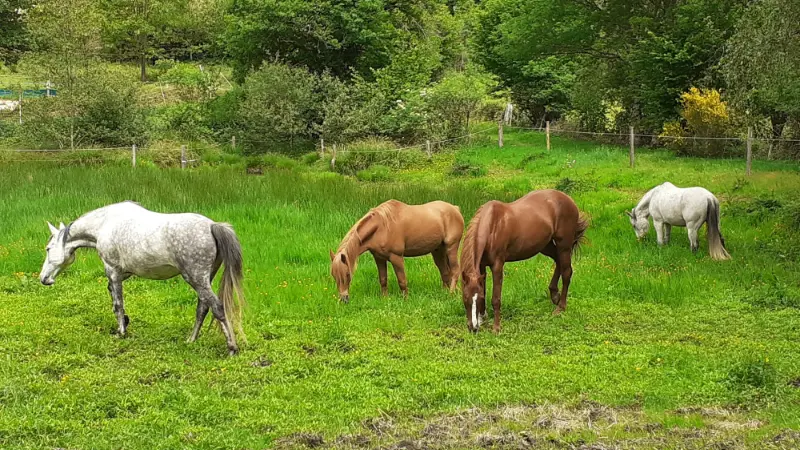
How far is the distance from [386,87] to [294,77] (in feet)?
12.6

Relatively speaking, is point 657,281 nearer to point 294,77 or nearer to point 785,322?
point 785,322

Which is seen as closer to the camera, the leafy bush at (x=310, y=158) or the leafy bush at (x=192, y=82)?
the leafy bush at (x=310, y=158)

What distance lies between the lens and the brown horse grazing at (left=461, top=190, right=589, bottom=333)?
8023 mm

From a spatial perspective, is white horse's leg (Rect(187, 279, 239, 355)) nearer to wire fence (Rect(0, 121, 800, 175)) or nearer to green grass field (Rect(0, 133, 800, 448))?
green grass field (Rect(0, 133, 800, 448))

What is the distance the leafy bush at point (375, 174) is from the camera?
21625 millimetres

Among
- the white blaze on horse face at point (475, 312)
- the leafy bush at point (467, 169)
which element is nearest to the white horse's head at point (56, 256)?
the white blaze on horse face at point (475, 312)

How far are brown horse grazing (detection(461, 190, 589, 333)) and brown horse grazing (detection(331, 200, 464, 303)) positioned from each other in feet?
4.64

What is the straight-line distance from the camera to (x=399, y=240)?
9445 millimetres

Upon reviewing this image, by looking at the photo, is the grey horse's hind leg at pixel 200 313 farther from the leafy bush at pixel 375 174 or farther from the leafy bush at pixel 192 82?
the leafy bush at pixel 192 82

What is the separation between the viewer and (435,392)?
6.24m

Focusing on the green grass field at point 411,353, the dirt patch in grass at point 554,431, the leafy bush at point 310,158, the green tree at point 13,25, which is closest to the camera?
the dirt patch in grass at point 554,431

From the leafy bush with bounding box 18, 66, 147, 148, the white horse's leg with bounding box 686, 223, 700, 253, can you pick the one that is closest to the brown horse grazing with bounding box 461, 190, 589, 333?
the white horse's leg with bounding box 686, 223, 700, 253

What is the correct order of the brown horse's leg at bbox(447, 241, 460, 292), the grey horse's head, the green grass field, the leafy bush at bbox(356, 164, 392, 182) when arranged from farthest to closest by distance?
the leafy bush at bbox(356, 164, 392, 182) < the grey horse's head < the brown horse's leg at bbox(447, 241, 460, 292) < the green grass field

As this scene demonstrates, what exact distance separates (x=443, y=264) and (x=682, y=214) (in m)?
4.30
